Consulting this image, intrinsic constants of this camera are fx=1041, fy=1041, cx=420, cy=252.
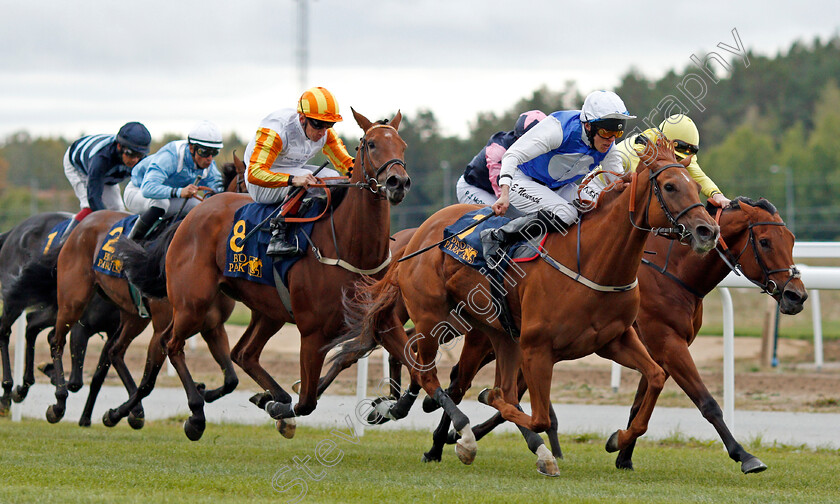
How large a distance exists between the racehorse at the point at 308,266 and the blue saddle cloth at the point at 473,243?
18.8 inches

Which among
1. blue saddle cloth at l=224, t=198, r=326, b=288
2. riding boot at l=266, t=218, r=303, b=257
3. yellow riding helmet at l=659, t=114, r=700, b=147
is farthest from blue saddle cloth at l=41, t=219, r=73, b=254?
yellow riding helmet at l=659, t=114, r=700, b=147

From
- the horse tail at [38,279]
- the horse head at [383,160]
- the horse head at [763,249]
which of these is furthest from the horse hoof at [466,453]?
the horse tail at [38,279]

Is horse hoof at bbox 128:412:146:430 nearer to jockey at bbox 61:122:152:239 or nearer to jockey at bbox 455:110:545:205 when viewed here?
jockey at bbox 61:122:152:239

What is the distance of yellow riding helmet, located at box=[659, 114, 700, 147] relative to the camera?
6980 millimetres

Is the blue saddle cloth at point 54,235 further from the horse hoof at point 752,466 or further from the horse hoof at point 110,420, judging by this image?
the horse hoof at point 752,466

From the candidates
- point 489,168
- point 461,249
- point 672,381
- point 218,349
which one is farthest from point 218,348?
point 672,381

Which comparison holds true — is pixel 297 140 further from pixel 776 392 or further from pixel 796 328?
pixel 796 328

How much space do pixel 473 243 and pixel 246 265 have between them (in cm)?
178

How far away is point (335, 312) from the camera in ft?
22.1

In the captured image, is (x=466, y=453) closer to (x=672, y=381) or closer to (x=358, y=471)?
(x=358, y=471)

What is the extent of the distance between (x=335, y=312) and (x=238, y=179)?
2.49 meters

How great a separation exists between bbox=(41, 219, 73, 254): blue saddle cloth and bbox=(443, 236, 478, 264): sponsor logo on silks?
4.82 m

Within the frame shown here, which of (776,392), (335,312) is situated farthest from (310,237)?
(776,392)

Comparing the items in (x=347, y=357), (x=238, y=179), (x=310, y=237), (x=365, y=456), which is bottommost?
(x=365, y=456)
